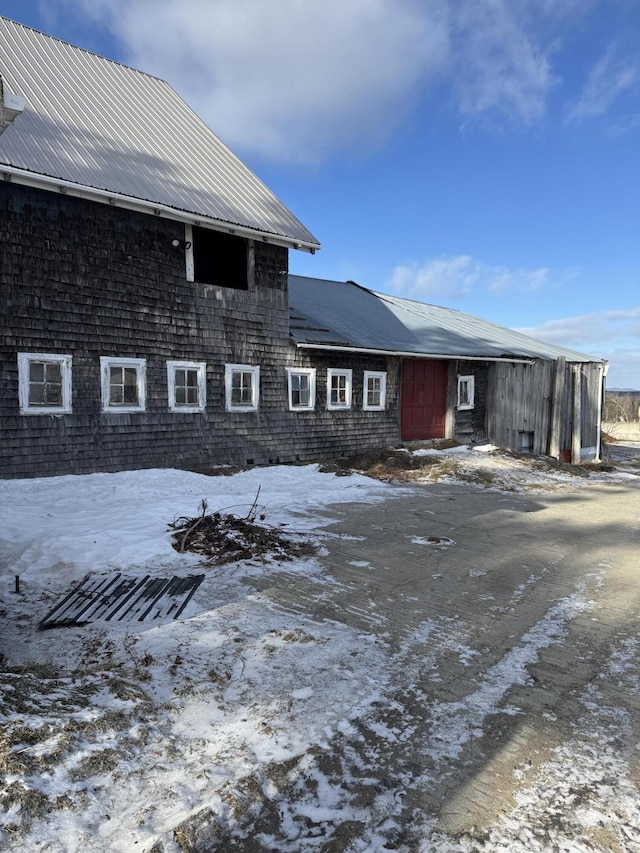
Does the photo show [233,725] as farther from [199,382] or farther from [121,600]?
[199,382]

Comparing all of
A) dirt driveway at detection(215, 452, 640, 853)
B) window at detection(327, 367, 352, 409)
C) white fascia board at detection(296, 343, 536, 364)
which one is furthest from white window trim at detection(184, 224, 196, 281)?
dirt driveway at detection(215, 452, 640, 853)

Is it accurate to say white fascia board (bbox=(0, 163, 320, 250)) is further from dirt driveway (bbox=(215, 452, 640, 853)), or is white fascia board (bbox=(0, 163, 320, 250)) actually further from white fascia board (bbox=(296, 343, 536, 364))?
dirt driveway (bbox=(215, 452, 640, 853))

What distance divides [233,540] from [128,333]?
6.16 metres

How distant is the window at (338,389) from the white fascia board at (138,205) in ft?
10.8

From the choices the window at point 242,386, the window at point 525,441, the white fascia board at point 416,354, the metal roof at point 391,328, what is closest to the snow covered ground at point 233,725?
the window at point 242,386

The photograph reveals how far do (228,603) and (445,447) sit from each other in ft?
43.9

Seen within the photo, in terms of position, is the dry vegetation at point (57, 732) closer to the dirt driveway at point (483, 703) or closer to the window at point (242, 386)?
the dirt driveway at point (483, 703)

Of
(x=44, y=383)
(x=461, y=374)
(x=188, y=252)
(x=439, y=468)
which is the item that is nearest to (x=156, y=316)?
(x=188, y=252)

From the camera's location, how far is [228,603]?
4.88 meters

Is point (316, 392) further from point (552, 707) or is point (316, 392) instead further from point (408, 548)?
point (552, 707)

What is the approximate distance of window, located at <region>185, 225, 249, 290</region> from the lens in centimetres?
1217

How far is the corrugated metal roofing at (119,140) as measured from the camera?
1041 centimetres

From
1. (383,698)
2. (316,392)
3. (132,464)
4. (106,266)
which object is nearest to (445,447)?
(316,392)

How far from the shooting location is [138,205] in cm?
1080
